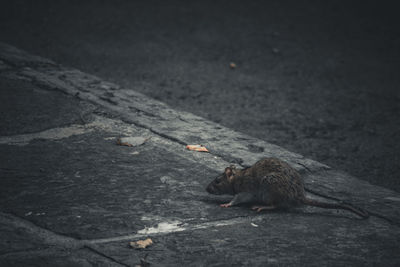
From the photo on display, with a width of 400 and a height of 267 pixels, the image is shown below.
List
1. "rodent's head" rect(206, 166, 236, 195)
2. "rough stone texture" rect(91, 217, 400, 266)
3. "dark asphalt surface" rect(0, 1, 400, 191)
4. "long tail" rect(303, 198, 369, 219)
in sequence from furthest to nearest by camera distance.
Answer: "dark asphalt surface" rect(0, 1, 400, 191), "rodent's head" rect(206, 166, 236, 195), "long tail" rect(303, 198, 369, 219), "rough stone texture" rect(91, 217, 400, 266)

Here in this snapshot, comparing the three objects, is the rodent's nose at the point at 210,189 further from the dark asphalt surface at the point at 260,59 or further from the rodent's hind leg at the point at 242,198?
the dark asphalt surface at the point at 260,59

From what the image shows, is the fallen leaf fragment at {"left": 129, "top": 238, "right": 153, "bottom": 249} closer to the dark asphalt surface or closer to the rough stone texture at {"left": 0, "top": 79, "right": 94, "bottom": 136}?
the rough stone texture at {"left": 0, "top": 79, "right": 94, "bottom": 136}

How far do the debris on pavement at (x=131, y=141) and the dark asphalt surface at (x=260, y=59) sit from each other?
1.47 meters

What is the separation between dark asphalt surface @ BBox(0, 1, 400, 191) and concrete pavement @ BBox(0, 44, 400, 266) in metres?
1.12

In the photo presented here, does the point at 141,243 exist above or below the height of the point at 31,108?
below

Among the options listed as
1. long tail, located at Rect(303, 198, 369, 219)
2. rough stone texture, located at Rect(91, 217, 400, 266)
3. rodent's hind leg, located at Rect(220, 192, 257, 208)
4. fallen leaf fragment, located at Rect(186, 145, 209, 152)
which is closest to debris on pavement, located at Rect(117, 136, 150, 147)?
fallen leaf fragment, located at Rect(186, 145, 209, 152)

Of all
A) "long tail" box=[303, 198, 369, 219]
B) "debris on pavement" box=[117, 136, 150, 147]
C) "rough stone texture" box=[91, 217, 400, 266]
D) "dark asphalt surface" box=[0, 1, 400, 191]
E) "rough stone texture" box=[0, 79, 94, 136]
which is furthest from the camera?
"dark asphalt surface" box=[0, 1, 400, 191]

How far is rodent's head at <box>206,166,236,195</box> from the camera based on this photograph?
2691mm

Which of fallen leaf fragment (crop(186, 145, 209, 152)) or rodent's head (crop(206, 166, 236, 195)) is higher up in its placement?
fallen leaf fragment (crop(186, 145, 209, 152))

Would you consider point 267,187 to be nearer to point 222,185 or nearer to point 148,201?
point 222,185

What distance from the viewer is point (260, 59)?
6.82 metres

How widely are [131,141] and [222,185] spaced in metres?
0.92

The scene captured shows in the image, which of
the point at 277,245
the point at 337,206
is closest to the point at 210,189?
the point at 277,245

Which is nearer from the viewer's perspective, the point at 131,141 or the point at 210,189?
the point at 210,189
